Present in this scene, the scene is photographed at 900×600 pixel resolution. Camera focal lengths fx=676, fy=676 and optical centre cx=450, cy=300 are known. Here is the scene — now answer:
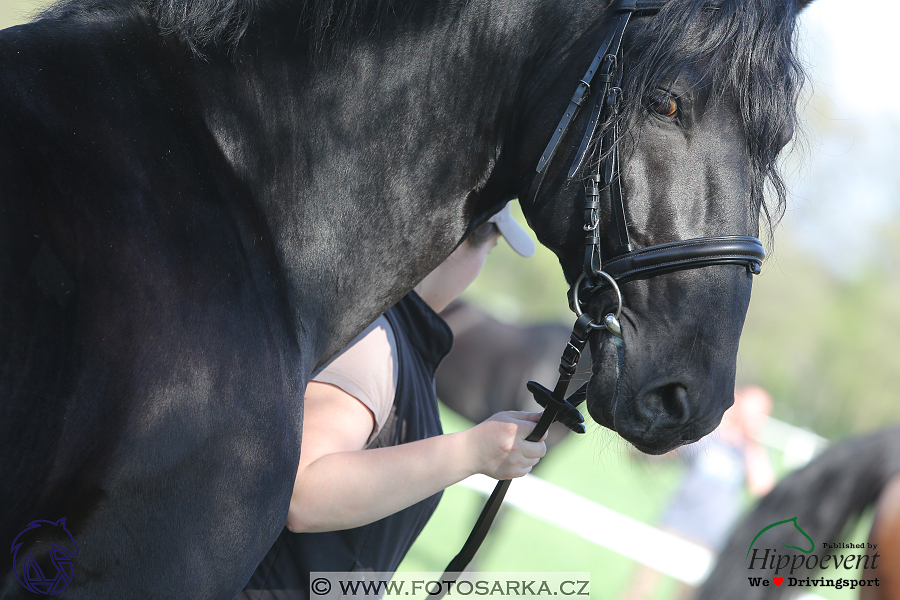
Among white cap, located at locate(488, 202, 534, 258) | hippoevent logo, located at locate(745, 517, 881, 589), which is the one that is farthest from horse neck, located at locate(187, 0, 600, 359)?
hippoevent logo, located at locate(745, 517, 881, 589)

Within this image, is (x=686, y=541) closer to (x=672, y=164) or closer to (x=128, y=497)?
(x=672, y=164)

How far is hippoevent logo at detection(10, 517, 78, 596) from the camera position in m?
1.13

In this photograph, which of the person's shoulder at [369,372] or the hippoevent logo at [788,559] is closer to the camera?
the person's shoulder at [369,372]

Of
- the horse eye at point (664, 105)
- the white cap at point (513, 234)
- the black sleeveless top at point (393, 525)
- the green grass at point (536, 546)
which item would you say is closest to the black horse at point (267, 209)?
the horse eye at point (664, 105)

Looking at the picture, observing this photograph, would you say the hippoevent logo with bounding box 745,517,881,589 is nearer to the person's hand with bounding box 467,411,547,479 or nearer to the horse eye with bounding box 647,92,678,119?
the person's hand with bounding box 467,411,547,479

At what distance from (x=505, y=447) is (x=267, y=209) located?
30.1 inches

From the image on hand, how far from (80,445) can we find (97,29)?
0.82 metres

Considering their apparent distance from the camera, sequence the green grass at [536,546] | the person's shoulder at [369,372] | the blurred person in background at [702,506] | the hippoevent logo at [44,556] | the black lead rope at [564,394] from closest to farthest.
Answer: the hippoevent logo at [44,556] → the black lead rope at [564,394] → the person's shoulder at [369,372] → the blurred person in background at [702,506] → the green grass at [536,546]

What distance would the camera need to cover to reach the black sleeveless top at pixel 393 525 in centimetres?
179

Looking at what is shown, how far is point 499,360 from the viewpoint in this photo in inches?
239

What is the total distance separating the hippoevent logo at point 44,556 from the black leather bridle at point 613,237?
0.97 metres

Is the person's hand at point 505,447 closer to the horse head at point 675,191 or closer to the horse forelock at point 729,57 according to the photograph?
the horse head at point 675,191

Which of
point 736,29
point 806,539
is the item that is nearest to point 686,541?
point 806,539

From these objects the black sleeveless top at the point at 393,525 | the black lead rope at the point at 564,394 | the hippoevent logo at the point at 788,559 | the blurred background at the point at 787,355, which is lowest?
the blurred background at the point at 787,355
